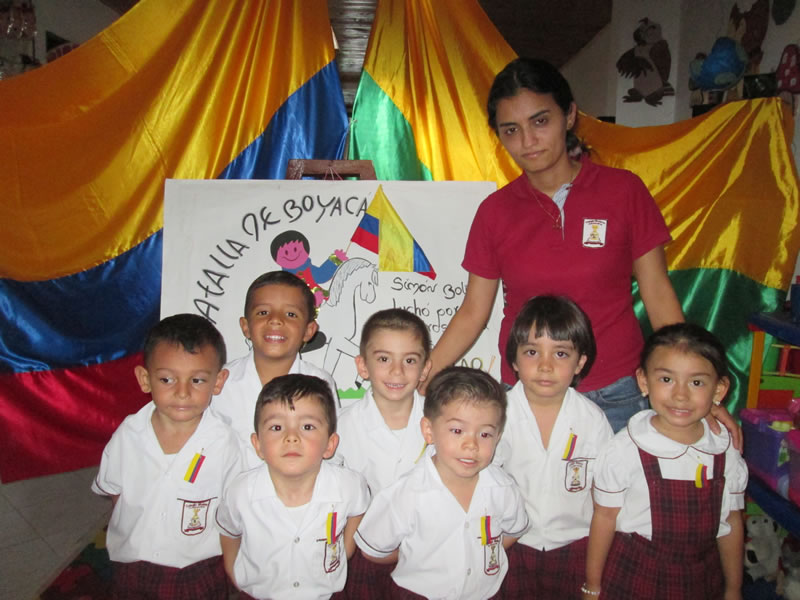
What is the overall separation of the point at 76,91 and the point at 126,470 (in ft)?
5.03

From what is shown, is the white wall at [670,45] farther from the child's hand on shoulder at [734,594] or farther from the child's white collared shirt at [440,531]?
the child's white collared shirt at [440,531]

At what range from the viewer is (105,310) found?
2418mm

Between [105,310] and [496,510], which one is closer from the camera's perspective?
[496,510]

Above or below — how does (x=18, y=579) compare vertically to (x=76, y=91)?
below

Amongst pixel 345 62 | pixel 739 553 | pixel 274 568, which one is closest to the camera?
pixel 274 568

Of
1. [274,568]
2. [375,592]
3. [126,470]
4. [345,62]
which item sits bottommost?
[375,592]

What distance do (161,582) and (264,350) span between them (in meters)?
0.63

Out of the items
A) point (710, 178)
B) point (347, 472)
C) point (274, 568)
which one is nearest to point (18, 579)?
point (274, 568)

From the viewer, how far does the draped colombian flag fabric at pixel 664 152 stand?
238 cm

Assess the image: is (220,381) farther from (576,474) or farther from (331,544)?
(576,474)

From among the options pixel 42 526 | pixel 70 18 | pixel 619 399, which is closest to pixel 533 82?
pixel 619 399

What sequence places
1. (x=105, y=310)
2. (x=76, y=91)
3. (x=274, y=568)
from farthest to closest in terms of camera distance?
(x=105, y=310), (x=76, y=91), (x=274, y=568)

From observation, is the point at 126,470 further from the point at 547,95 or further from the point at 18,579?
the point at 547,95

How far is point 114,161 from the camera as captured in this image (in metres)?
2.31
